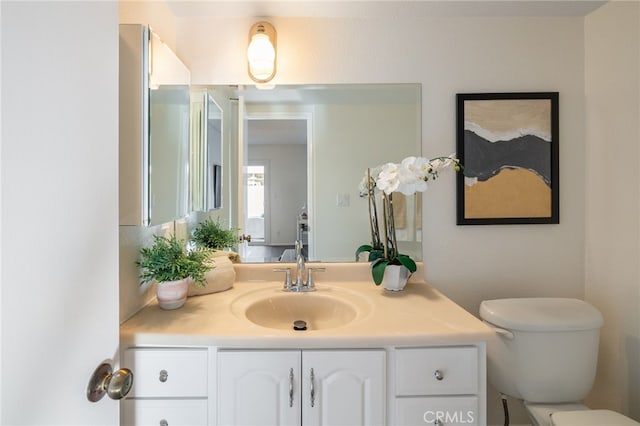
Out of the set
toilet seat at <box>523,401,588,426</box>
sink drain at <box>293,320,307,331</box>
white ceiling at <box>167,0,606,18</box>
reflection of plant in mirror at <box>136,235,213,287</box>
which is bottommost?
toilet seat at <box>523,401,588,426</box>

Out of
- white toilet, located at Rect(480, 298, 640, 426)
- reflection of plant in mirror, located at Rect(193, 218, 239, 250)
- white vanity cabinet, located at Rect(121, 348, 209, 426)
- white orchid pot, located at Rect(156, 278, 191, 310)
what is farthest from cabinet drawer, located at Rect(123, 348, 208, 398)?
white toilet, located at Rect(480, 298, 640, 426)

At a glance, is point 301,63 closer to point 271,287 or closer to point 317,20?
point 317,20

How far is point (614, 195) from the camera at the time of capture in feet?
4.79

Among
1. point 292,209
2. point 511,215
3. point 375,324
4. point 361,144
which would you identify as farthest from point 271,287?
point 511,215

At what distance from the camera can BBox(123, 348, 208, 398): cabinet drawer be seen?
100 centimetres

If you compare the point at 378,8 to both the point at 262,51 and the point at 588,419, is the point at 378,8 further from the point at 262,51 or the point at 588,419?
the point at 588,419

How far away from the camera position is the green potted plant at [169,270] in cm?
115

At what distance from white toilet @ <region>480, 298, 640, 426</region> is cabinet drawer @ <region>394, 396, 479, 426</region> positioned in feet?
1.15

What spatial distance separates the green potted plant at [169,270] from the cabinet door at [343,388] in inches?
19.8

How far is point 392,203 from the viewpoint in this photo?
61.4 inches

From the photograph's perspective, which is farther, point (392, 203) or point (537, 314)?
point (392, 203)

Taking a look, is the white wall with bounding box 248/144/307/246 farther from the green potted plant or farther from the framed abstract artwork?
the framed abstract artwork

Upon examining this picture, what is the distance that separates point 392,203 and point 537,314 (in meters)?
0.72

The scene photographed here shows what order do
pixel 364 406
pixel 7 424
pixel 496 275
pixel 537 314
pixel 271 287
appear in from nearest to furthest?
pixel 7 424, pixel 364 406, pixel 537 314, pixel 271 287, pixel 496 275
